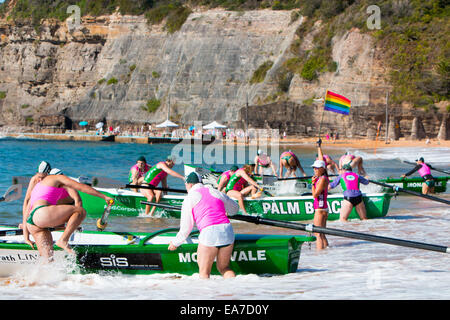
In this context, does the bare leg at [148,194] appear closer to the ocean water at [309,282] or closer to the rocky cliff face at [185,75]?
the ocean water at [309,282]

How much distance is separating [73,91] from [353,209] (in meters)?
79.1

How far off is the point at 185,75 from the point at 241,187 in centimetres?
6374

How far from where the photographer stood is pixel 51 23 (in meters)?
91.5

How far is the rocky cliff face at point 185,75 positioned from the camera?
55.7 meters

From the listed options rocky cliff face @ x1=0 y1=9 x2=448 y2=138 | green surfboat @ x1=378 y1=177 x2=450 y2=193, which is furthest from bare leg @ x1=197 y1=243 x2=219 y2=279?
rocky cliff face @ x1=0 y1=9 x2=448 y2=138

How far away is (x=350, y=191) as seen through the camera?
12812 millimetres

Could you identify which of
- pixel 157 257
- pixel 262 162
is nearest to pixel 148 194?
pixel 262 162

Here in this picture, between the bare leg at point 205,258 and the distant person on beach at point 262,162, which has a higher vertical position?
the distant person on beach at point 262,162

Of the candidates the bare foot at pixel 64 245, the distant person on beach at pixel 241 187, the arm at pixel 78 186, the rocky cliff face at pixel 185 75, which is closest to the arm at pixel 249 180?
the distant person on beach at pixel 241 187

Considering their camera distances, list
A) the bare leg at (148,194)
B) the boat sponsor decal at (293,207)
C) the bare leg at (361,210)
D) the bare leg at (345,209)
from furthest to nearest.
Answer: the bare leg at (148,194) → the boat sponsor decal at (293,207) → the bare leg at (361,210) → the bare leg at (345,209)

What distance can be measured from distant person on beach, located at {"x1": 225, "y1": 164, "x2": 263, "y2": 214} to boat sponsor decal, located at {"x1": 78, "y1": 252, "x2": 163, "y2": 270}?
6.16 meters

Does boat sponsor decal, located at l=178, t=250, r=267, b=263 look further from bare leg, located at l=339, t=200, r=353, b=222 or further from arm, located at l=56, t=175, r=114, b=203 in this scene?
bare leg, located at l=339, t=200, r=353, b=222

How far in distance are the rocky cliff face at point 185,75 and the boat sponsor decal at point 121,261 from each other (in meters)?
46.1

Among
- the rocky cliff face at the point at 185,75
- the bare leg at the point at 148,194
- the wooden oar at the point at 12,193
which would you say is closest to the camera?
the wooden oar at the point at 12,193
